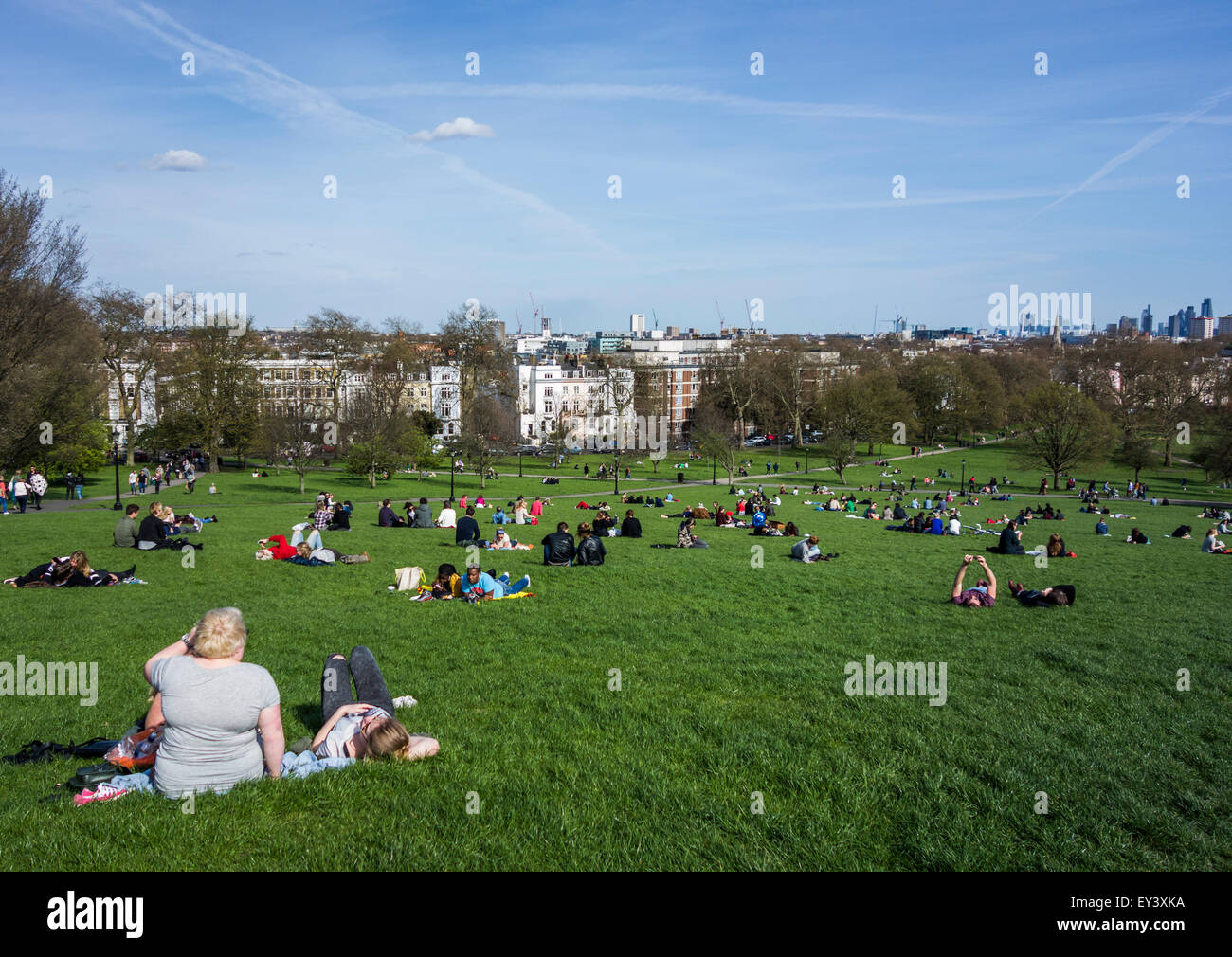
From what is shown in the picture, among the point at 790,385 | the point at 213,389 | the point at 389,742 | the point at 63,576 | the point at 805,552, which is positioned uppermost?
the point at 790,385

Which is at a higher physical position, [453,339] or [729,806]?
[453,339]

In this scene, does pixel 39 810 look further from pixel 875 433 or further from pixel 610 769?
pixel 875 433

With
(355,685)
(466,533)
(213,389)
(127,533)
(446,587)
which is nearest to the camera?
(355,685)

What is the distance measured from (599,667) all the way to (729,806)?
3986 millimetres

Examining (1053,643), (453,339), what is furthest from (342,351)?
(1053,643)

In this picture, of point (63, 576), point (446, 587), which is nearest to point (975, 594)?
point (446, 587)

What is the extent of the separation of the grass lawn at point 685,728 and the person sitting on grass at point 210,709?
0.18m

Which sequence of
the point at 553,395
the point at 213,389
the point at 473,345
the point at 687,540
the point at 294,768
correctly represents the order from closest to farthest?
the point at 294,768 < the point at 687,540 < the point at 213,389 < the point at 473,345 < the point at 553,395

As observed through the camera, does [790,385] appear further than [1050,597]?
Yes

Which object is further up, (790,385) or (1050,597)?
(790,385)

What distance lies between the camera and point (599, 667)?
32.9 ft

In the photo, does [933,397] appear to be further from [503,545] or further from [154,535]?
[154,535]

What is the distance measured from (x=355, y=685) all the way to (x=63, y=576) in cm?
1130

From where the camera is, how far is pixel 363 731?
276 inches
